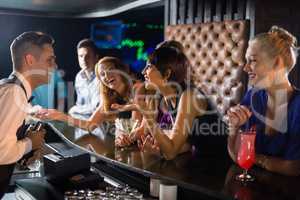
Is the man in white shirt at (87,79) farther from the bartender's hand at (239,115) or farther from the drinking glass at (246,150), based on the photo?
the drinking glass at (246,150)

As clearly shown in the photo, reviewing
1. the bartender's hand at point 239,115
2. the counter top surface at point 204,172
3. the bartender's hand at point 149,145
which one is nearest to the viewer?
the counter top surface at point 204,172

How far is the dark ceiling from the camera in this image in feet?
20.6

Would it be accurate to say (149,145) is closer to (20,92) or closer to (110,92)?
(20,92)

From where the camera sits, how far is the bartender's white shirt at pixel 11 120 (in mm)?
1859

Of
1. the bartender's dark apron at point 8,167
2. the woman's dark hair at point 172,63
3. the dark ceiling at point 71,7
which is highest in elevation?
the dark ceiling at point 71,7

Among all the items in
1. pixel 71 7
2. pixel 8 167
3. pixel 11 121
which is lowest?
pixel 8 167

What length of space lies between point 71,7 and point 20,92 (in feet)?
18.1

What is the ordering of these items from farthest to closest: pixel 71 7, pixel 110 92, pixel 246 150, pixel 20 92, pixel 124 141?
pixel 71 7 < pixel 110 92 < pixel 124 141 < pixel 20 92 < pixel 246 150

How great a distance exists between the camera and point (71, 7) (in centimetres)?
715

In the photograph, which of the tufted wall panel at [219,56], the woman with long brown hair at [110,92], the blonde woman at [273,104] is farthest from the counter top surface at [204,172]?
the tufted wall panel at [219,56]

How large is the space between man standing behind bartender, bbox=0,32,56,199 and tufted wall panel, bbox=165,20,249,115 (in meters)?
2.38

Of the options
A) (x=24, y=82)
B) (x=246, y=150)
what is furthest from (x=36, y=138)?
(x=246, y=150)

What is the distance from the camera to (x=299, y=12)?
13.1 feet

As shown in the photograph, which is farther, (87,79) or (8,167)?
(87,79)
